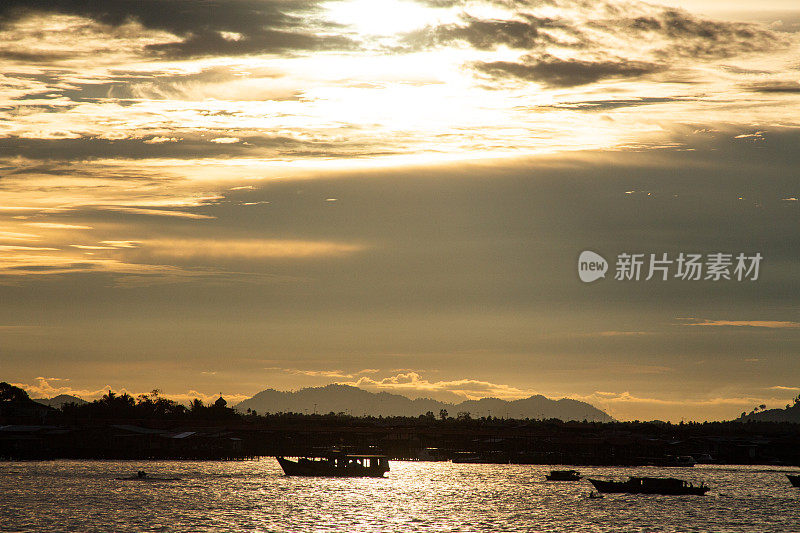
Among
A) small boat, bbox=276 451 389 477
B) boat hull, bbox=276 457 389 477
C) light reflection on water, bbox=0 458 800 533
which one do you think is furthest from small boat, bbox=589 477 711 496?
boat hull, bbox=276 457 389 477

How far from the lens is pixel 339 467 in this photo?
525 ft

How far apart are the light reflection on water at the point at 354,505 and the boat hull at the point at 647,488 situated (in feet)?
4.32

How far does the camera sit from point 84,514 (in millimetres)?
100188

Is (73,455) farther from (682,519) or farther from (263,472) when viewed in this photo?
(682,519)

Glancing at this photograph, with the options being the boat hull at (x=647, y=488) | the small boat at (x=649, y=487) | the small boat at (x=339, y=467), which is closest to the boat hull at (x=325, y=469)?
the small boat at (x=339, y=467)

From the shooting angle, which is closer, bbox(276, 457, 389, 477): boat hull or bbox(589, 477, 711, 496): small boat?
bbox(589, 477, 711, 496): small boat

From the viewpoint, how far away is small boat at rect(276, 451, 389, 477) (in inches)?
6176

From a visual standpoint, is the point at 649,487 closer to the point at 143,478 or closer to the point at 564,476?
the point at 564,476

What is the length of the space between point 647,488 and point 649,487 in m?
0.65

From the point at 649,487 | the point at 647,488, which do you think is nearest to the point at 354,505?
the point at 647,488

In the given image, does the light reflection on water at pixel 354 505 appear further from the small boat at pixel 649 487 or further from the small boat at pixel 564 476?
the small boat at pixel 564 476

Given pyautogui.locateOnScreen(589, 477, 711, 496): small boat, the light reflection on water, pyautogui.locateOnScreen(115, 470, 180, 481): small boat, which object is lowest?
the light reflection on water

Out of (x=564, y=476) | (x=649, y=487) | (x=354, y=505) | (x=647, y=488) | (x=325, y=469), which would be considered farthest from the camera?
(x=564, y=476)

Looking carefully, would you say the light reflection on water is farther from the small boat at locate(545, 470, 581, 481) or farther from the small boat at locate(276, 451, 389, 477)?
the small boat at locate(545, 470, 581, 481)
